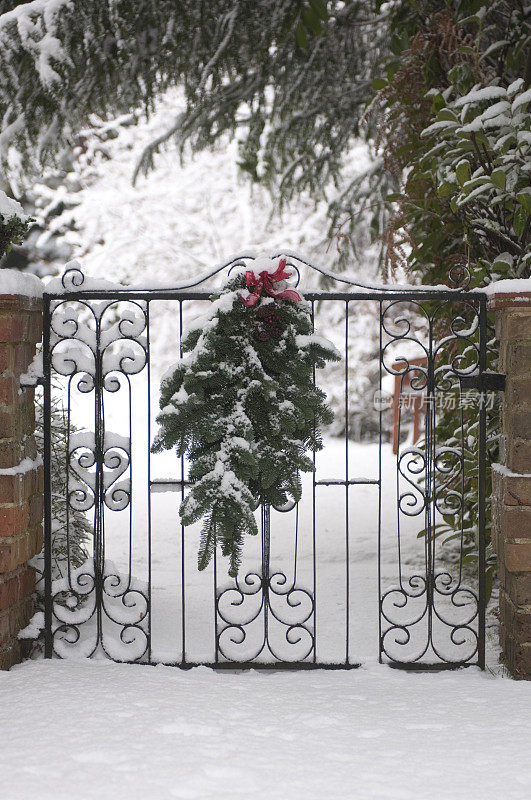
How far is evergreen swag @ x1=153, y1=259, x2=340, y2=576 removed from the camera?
9.08 ft

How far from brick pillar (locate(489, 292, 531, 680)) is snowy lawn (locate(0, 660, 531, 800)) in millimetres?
198

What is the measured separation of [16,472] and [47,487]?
0.20 m

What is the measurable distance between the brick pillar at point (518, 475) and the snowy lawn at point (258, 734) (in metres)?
0.20

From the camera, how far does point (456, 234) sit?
4035mm

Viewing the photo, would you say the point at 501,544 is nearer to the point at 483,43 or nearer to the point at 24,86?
the point at 483,43

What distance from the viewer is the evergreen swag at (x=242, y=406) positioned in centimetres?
277

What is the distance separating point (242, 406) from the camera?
9.31 feet

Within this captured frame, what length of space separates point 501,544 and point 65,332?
5.89ft

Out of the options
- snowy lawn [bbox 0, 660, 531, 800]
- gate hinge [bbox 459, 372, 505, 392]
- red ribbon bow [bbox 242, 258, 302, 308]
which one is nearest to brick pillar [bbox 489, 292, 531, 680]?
gate hinge [bbox 459, 372, 505, 392]

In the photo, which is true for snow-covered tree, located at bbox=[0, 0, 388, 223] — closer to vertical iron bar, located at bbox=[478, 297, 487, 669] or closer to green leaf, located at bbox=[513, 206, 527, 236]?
green leaf, located at bbox=[513, 206, 527, 236]

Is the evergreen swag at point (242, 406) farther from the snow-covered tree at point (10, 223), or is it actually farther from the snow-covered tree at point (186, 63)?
the snow-covered tree at point (186, 63)

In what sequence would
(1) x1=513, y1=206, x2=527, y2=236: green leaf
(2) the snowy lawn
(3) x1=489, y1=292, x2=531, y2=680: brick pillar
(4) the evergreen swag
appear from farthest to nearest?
(1) x1=513, y1=206, x2=527, y2=236: green leaf → (3) x1=489, y1=292, x2=531, y2=680: brick pillar → (4) the evergreen swag → (2) the snowy lawn

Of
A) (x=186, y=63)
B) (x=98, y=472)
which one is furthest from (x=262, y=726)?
(x=186, y=63)

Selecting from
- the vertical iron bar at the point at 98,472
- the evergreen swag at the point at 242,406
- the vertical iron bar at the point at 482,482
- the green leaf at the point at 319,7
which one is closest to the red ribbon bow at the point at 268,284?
the evergreen swag at the point at 242,406
